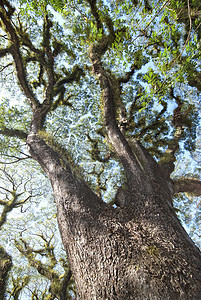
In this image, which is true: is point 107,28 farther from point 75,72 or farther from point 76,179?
point 76,179

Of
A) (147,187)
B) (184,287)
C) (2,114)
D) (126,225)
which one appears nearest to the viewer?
(184,287)

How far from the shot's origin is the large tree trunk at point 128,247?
1544 millimetres

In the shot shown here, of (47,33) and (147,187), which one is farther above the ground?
(47,33)

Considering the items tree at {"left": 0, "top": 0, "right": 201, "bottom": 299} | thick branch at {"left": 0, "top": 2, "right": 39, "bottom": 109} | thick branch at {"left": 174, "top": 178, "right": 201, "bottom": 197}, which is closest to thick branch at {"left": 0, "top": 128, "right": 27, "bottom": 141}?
tree at {"left": 0, "top": 0, "right": 201, "bottom": 299}

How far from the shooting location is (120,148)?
370cm

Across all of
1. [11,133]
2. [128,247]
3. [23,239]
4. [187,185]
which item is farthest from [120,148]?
[23,239]

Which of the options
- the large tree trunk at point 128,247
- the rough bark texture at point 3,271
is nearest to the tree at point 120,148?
the large tree trunk at point 128,247

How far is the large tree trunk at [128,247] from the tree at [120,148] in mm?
10

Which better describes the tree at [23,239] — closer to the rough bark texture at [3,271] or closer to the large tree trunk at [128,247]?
the rough bark texture at [3,271]

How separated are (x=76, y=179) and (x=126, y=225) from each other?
52.0 inches

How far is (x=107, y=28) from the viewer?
6375mm

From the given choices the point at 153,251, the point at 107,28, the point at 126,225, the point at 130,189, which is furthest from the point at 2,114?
the point at 153,251

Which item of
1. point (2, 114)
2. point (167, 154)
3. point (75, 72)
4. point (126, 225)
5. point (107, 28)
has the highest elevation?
point (107, 28)

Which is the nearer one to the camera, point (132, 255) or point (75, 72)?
point (132, 255)
